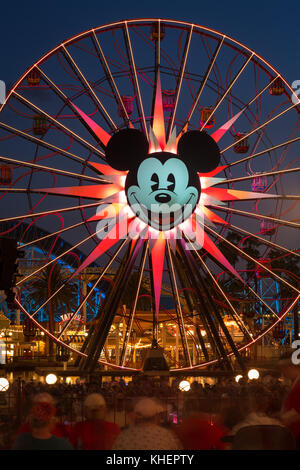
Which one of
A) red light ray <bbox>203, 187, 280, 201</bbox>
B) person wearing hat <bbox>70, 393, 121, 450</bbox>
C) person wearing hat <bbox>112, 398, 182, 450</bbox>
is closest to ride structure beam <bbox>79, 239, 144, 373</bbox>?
red light ray <bbox>203, 187, 280, 201</bbox>

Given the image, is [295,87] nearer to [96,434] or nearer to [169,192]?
[169,192]

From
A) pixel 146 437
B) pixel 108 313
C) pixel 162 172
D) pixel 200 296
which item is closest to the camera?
pixel 146 437

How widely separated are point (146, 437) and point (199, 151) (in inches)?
470

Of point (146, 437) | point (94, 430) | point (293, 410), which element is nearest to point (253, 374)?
point (293, 410)

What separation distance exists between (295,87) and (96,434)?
611 inches

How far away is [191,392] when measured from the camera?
1087 centimetres

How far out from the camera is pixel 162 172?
16266 mm

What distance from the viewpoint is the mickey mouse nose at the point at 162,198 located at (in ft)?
52.9

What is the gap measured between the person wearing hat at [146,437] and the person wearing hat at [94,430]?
338 mm

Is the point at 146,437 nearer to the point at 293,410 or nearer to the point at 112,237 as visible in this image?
the point at 293,410

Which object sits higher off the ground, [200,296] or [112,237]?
[112,237]

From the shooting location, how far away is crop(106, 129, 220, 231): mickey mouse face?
53.3 ft

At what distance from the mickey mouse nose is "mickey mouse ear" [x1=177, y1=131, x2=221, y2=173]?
1.17 meters

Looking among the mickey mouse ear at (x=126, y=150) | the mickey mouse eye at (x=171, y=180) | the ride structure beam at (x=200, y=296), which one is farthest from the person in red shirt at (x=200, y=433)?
the ride structure beam at (x=200, y=296)
